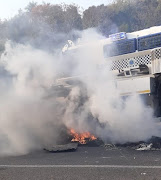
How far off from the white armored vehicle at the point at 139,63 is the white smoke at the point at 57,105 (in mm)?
231

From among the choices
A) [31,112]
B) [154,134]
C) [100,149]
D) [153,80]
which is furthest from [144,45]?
[31,112]

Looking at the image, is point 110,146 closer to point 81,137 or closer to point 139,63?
point 81,137

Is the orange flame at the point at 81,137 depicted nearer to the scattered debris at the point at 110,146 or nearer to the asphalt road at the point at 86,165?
the scattered debris at the point at 110,146

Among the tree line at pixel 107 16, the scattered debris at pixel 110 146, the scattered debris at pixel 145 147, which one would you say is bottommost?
the scattered debris at pixel 110 146

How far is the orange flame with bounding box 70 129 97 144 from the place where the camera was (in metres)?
8.08

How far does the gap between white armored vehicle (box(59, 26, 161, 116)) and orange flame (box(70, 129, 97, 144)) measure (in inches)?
60.6

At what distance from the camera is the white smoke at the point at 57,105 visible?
7.38 m

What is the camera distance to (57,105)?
8.27 meters

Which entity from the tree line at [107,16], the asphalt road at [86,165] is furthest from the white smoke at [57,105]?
the tree line at [107,16]

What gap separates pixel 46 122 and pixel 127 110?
2.36m

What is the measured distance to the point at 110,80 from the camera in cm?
781

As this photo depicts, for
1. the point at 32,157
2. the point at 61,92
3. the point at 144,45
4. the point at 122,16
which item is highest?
the point at 122,16

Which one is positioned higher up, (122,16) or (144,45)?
(122,16)

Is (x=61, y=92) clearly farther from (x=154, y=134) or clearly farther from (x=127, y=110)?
(x=154, y=134)
